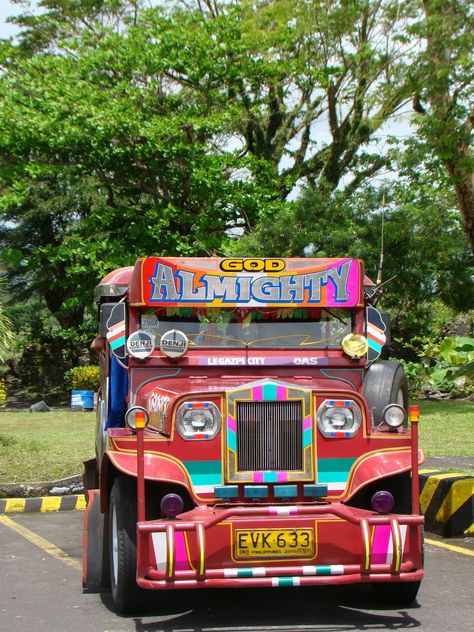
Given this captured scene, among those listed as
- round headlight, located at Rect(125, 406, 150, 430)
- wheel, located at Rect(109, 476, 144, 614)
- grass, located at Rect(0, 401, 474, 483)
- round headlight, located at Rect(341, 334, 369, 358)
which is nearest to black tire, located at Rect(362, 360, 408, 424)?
round headlight, located at Rect(341, 334, 369, 358)

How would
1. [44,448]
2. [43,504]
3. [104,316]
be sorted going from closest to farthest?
[104,316] < [43,504] < [44,448]

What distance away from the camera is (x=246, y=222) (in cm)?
2766

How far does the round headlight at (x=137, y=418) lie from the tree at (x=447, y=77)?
10.7 metres

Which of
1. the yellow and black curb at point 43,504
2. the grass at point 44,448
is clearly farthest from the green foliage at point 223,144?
the yellow and black curb at point 43,504

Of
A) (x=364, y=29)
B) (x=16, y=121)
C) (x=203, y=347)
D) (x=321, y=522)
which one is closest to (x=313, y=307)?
(x=203, y=347)

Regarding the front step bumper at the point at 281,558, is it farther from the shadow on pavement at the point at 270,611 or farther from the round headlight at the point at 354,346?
the round headlight at the point at 354,346

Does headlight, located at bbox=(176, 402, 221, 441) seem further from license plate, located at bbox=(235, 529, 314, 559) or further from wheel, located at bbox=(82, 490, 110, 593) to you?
wheel, located at bbox=(82, 490, 110, 593)

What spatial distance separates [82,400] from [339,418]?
68.8ft

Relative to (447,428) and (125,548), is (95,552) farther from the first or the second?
(447,428)

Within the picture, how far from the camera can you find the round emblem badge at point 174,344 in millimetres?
6844

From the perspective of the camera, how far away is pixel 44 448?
14.5m

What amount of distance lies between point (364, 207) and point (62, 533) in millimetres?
16961

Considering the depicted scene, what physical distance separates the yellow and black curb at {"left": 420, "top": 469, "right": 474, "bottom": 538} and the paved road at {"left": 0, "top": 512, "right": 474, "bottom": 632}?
1135 millimetres

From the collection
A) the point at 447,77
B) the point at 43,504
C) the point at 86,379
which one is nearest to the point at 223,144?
the point at 86,379
